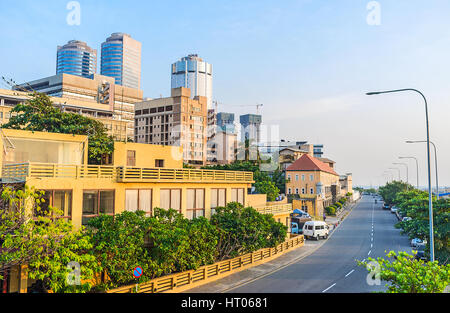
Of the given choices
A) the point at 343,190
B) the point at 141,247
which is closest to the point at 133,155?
the point at 141,247

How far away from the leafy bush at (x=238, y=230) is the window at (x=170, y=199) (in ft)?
10.7

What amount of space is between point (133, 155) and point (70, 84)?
130 m

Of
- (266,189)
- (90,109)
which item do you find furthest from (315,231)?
(90,109)

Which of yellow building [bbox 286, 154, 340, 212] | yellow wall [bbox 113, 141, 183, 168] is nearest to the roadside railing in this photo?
yellow wall [bbox 113, 141, 183, 168]

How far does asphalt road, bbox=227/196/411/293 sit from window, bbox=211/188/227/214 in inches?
309

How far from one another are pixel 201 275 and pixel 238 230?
491cm

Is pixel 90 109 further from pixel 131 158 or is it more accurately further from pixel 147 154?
pixel 131 158

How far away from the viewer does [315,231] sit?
48.9m

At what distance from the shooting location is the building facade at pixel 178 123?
12569 cm

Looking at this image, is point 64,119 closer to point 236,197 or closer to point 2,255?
point 236,197

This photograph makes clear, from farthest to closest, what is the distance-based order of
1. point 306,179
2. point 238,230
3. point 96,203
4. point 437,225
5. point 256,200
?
point 306,179, point 256,200, point 238,230, point 437,225, point 96,203

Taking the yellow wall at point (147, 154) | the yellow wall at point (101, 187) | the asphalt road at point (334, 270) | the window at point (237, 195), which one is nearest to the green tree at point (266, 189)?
the asphalt road at point (334, 270)

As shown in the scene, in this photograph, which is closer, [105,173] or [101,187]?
[101,187]
